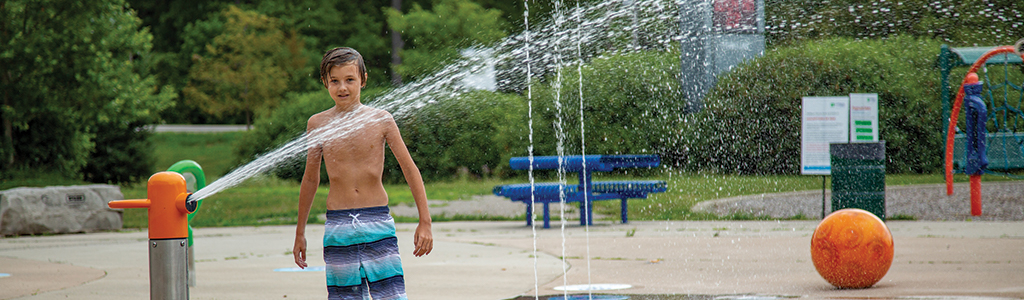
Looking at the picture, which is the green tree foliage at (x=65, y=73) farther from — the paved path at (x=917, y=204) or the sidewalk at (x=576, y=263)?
the paved path at (x=917, y=204)

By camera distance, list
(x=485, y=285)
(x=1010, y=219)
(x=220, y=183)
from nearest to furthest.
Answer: (x=220, y=183), (x=485, y=285), (x=1010, y=219)

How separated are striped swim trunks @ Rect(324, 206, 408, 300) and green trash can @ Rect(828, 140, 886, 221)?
6.87 metres

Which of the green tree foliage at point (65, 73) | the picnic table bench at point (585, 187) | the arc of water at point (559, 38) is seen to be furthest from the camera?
the green tree foliage at point (65, 73)

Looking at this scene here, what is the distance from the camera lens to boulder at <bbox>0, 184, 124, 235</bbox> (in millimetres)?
11594

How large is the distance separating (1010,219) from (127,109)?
559 inches

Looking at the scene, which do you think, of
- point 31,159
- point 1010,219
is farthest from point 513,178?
point 1010,219

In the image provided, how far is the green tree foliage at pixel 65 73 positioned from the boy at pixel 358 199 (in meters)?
13.1

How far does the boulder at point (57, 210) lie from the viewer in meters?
11.6

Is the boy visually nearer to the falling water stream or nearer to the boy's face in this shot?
the boy's face

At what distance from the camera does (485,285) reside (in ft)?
21.5

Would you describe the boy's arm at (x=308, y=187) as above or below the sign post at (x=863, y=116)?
below

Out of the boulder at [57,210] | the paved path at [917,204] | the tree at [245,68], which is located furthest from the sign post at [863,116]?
the tree at [245,68]

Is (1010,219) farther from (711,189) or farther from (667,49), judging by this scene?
(667,49)

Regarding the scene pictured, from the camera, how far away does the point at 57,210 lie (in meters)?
11.8
